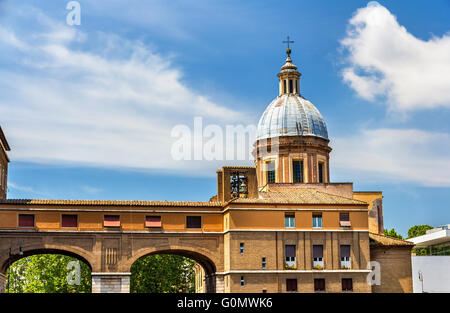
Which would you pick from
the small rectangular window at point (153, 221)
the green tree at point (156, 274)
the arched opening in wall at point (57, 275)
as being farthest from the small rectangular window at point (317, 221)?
the arched opening in wall at point (57, 275)

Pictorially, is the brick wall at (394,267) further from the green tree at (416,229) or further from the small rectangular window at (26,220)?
the green tree at (416,229)

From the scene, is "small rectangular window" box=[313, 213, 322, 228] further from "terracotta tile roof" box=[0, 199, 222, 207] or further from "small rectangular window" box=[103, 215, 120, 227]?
"small rectangular window" box=[103, 215, 120, 227]

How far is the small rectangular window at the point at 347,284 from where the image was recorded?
5431 centimetres

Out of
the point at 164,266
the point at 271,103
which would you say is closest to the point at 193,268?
the point at 164,266

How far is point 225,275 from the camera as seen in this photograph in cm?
5431

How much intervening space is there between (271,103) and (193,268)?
1980 cm

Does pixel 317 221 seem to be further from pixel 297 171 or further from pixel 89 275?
pixel 89 275

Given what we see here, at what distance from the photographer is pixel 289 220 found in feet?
180

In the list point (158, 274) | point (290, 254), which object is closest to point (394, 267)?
point (290, 254)

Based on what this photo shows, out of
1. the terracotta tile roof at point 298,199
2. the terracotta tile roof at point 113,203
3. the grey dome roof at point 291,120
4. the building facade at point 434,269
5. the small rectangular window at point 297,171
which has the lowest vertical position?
the building facade at point 434,269

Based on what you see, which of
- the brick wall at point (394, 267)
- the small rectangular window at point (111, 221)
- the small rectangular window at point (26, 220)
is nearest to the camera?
the small rectangular window at point (26, 220)

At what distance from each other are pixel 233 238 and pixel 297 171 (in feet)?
59.5

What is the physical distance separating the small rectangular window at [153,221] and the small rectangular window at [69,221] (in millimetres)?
5166
